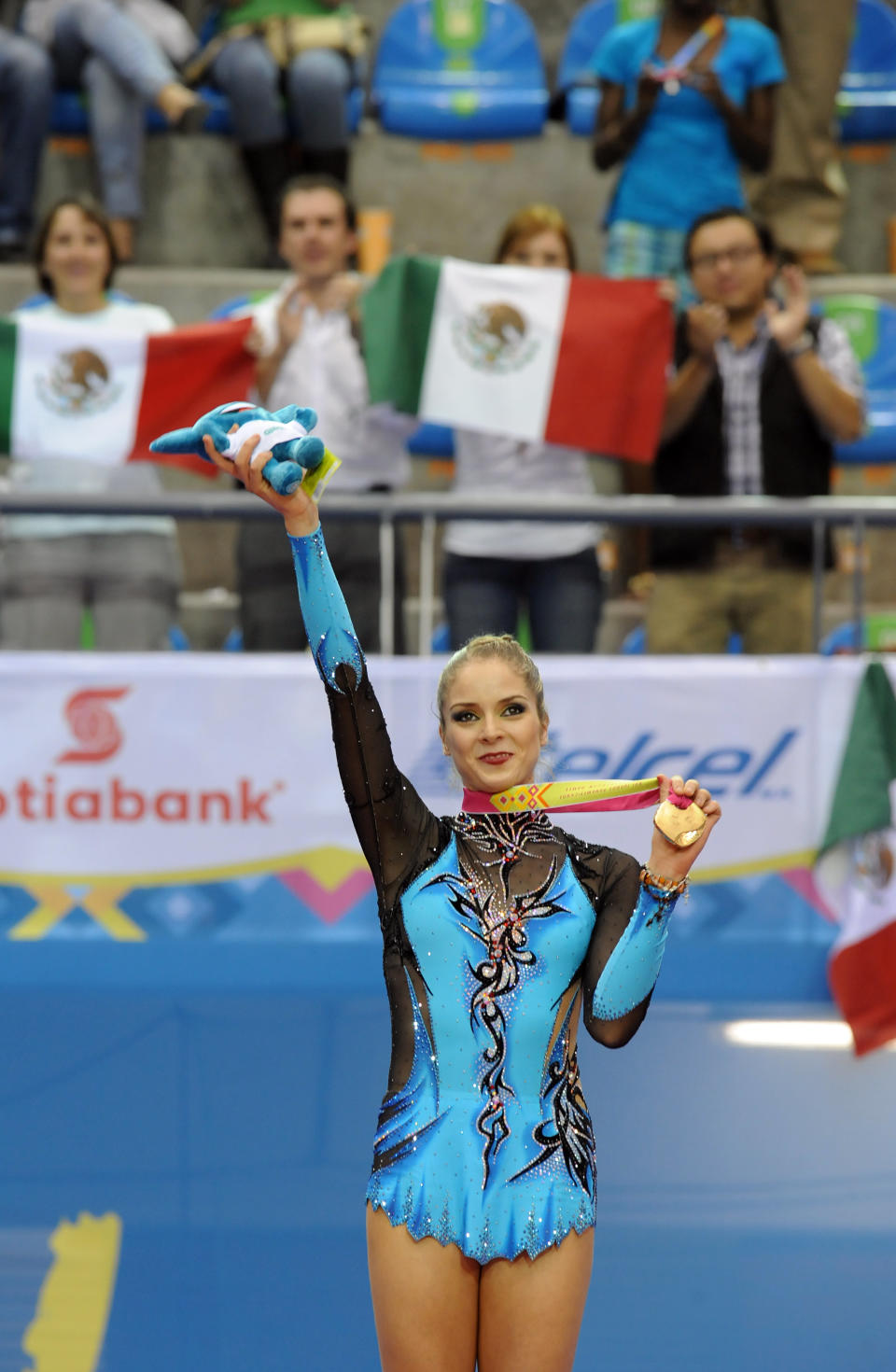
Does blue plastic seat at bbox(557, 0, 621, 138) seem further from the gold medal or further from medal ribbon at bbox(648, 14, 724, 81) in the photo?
the gold medal

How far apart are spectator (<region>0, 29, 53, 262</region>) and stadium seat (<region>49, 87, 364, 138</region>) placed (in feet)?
1.99

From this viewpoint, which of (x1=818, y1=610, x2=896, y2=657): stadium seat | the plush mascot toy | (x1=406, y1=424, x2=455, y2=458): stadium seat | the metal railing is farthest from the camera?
(x1=406, y1=424, x2=455, y2=458): stadium seat

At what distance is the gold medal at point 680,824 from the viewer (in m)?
2.42

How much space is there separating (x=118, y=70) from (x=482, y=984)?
6110 millimetres

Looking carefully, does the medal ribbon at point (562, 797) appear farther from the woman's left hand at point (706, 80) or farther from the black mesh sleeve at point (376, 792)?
the woman's left hand at point (706, 80)

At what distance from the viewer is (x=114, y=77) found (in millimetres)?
7617

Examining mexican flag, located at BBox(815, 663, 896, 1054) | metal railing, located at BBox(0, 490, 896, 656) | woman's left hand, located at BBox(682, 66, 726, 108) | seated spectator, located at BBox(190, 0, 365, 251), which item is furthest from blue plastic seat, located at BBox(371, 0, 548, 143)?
mexican flag, located at BBox(815, 663, 896, 1054)

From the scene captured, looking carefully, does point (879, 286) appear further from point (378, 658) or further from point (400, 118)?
point (378, 658)

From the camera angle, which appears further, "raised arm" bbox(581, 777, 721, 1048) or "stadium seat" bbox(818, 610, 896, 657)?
"stadium seat" bbox(818, 610, 896, 657)

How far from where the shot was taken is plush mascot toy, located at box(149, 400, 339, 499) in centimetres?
240

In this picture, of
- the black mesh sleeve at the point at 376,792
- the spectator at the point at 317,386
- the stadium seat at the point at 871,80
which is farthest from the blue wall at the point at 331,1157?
the stadium seat at the point at 871,80

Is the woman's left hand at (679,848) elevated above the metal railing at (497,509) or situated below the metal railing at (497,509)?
below

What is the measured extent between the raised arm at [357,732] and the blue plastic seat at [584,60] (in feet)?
21.2

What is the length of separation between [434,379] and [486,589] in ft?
2.53
